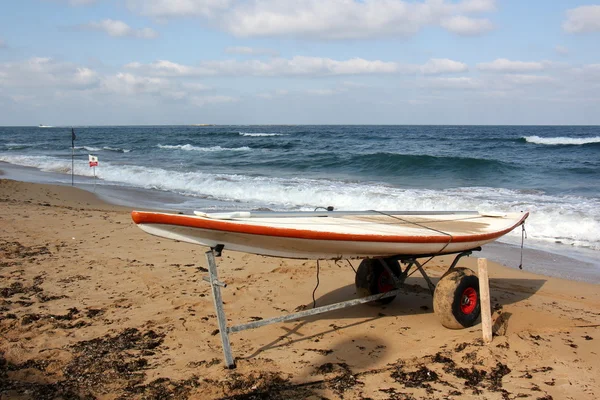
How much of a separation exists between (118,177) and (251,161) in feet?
29.7

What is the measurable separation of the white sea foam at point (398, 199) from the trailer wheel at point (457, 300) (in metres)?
3.21

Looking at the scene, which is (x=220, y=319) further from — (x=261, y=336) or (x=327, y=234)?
(x=327, y=234)

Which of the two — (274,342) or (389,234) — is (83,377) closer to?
(274,342)

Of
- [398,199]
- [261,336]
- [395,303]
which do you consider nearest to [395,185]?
[398,199]

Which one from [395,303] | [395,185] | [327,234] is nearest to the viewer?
[327,234]

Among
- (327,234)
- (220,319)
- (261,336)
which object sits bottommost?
(261,336)

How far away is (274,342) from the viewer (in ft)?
14.8

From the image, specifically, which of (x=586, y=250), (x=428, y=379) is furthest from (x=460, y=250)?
(x=586, y=250)

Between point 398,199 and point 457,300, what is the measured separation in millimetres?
8637

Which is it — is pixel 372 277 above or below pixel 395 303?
above

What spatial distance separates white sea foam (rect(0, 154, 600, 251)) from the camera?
9.61 m

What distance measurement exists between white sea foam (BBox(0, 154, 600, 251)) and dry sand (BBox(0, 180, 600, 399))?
304 centimetres

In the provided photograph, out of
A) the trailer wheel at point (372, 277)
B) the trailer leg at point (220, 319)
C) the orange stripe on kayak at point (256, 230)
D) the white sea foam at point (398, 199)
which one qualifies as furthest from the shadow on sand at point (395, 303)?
the white sea foam at point (398, 199)

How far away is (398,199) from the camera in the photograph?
13.2 meters
